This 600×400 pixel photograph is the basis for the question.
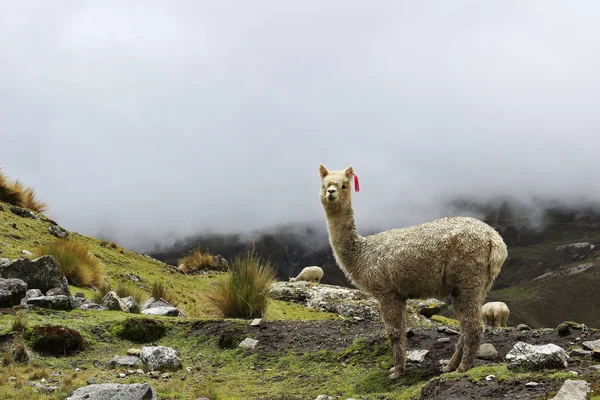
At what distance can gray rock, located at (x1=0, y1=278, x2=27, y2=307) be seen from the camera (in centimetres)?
1195

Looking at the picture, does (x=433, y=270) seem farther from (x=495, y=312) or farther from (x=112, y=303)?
(x=495, y=312)

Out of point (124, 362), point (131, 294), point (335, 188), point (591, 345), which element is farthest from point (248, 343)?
point (591, 345)

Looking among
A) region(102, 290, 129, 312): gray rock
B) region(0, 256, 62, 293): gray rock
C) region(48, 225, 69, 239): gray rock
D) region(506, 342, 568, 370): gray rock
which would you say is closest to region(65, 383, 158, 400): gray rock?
region(506, 342, 568, 370): gray rock

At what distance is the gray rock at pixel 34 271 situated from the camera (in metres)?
12.8

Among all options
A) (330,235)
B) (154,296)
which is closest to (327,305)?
(154,296)

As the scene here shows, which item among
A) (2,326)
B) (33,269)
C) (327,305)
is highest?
(33,269)

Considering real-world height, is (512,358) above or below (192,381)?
above

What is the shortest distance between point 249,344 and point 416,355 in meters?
3.72

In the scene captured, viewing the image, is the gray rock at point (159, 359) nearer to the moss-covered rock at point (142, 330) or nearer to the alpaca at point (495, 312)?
the moss-covered rock at point (142, 330)

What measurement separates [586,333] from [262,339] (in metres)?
6.47

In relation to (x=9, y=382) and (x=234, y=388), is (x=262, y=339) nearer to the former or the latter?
(x=234, y=388)

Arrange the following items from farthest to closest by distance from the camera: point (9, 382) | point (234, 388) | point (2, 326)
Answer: point (2, 326) < point (234, 388) < point (9, 382)

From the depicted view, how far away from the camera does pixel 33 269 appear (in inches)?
511

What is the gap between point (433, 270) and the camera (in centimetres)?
883
